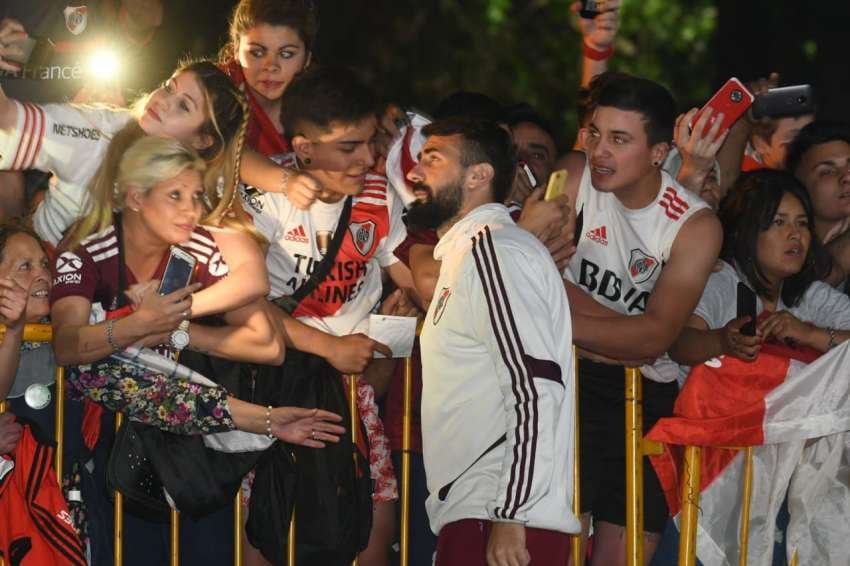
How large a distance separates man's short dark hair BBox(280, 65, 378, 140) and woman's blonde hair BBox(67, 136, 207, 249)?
2.33ft

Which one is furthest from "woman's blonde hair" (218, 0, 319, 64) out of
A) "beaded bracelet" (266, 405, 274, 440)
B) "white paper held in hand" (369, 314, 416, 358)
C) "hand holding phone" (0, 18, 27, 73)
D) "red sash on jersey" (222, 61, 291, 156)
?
"beaded bracelet" (266, 405, 274, 440)

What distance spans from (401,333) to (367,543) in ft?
2.66

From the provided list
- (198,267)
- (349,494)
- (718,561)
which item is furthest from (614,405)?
(198,267)

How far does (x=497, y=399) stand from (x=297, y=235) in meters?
1.52

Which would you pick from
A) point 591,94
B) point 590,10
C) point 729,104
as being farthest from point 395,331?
point 590,10

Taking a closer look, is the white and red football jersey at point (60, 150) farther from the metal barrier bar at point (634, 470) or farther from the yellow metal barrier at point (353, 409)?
the metal barrier bar at point (634, 470)

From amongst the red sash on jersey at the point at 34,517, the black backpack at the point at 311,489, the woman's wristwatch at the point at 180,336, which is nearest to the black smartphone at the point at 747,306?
the black backpack at the point at 311,489

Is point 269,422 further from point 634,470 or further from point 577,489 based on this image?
point 634,470

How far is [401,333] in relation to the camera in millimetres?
6883

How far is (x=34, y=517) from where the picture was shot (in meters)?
5.96

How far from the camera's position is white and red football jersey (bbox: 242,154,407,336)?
693cm

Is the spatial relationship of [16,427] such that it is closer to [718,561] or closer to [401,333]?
[401,333]

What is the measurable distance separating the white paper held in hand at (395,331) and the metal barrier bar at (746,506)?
4.51 feet

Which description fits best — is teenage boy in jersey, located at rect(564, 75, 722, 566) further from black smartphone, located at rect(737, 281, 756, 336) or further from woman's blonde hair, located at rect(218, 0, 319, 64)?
woman's blonde hair, located at rect(218, 0, 319, 64)
